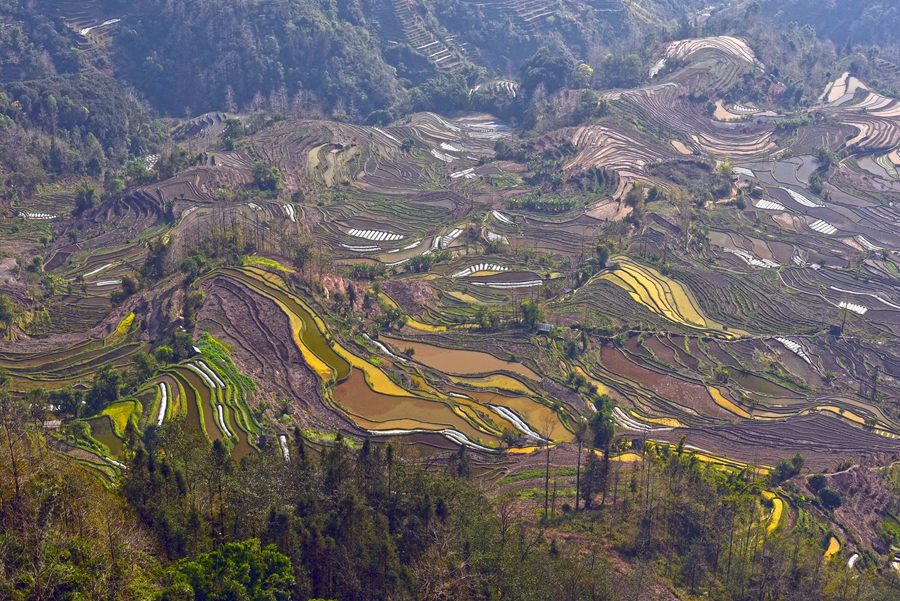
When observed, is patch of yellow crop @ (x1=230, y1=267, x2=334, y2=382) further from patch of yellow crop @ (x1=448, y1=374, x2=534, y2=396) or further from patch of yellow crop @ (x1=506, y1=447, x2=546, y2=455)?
patch of yellow crop @ (x1=506, y1=447, x2=546, y2=455)

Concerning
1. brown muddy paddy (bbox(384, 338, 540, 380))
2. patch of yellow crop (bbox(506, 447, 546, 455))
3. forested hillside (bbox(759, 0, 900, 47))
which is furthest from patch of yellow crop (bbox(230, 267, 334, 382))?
forested hillside (bbox(759, 0, 900, 47))

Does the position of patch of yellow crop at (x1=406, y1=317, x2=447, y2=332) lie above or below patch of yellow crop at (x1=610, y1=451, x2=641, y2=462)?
below

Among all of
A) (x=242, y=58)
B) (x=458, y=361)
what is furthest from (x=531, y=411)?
(x=242, y=58)

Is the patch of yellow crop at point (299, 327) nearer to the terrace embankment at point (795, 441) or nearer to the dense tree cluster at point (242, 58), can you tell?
the terrace embankment at point (795, 441)

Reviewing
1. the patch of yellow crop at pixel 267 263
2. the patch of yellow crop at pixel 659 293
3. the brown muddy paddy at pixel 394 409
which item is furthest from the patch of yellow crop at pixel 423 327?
the patch of yellow crop at pixel 659 293

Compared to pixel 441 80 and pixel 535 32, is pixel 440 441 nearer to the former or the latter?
pixel 441 80
